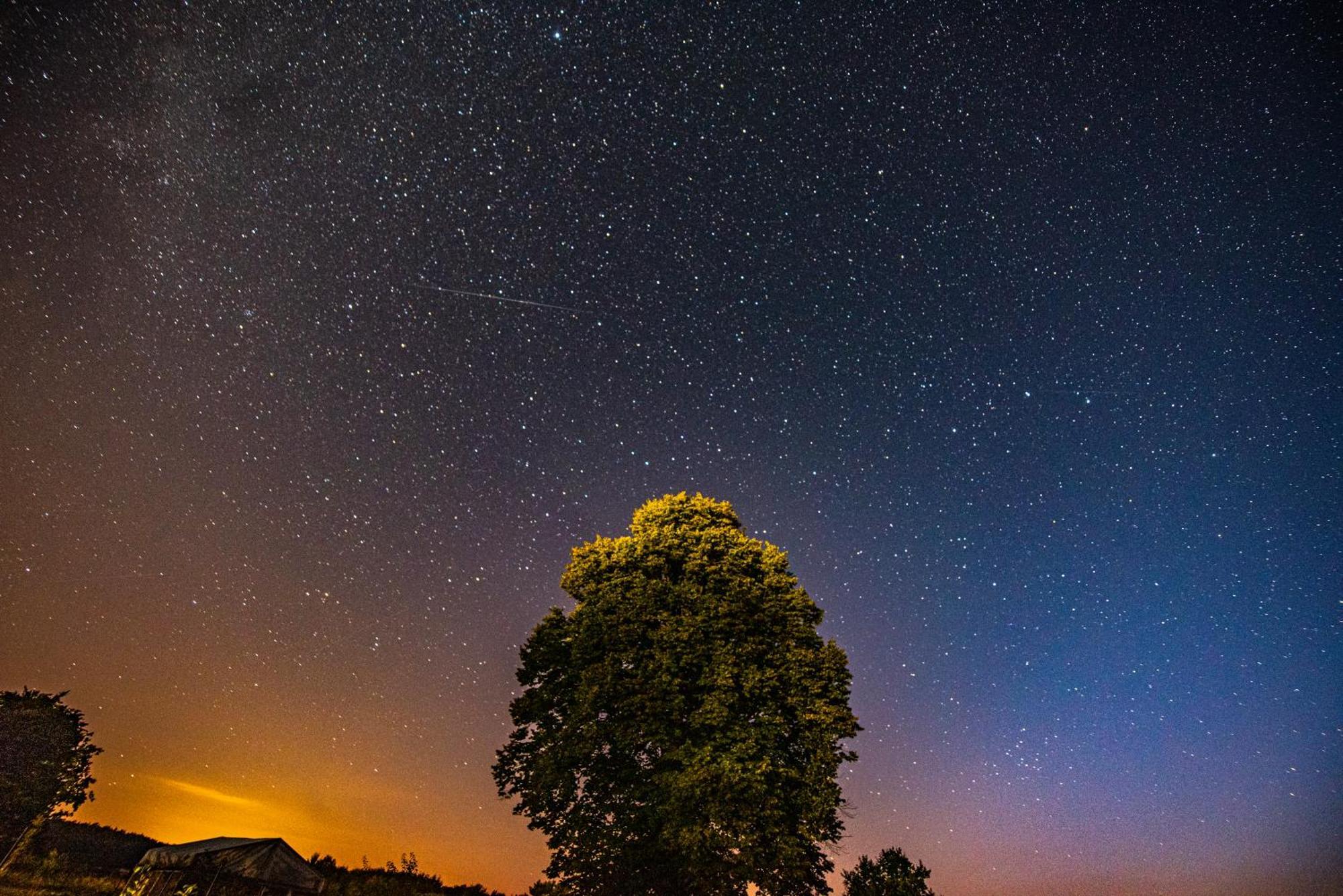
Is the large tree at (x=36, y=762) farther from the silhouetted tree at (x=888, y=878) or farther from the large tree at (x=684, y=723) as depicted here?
the silhouetted tree at (x=888, y=878)

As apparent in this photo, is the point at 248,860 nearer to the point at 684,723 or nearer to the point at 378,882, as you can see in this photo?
the point at 378,882

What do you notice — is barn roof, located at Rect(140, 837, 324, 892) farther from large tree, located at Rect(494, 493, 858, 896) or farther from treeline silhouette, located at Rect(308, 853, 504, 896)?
large tree, located at Rect(494, 493, 858, 896)

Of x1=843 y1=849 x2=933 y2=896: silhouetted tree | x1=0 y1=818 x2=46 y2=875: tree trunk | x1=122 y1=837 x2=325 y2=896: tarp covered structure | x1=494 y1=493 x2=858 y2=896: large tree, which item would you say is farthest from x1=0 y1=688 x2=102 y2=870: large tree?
x1=843 y1=849 x2=933 y2=896: silhouetted tree

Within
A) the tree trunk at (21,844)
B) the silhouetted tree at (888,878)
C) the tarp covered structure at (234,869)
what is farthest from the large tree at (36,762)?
the silhouetted tree at (888,878)

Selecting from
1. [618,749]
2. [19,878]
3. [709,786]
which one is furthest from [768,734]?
[19,878]

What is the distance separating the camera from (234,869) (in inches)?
773

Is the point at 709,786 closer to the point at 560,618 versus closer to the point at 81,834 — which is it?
the point at 560,618

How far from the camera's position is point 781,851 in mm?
12586

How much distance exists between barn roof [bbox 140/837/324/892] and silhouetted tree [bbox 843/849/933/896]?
18.9 meters

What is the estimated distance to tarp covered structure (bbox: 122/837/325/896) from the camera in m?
19.2

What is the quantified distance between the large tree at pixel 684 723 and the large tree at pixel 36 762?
14.4 meters

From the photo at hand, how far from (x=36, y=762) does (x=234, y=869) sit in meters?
6.84

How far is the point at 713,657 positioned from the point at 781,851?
426cm

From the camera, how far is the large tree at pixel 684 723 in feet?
42.4
